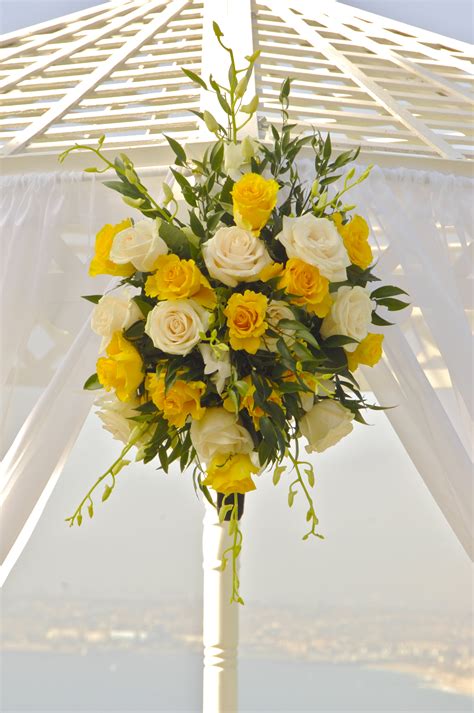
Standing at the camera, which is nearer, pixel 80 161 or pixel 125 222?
pixel 125 222

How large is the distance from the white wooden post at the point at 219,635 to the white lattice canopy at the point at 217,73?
2.97 feet

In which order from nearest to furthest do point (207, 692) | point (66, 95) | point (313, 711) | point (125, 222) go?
1. point (125, 222)
2. point (207, 692)
3. point (66, 95)
4. point (313, 711)

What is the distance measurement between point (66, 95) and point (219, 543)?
118cm

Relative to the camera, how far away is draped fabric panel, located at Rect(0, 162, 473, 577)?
1.91m

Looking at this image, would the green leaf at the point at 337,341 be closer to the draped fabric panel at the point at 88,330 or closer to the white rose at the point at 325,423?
the white rose at the point at 325,423

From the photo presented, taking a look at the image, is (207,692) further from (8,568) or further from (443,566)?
(443,566)

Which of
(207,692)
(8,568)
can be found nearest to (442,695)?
(207,692)

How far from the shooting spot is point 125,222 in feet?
4.92

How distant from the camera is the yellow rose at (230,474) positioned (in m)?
1.40

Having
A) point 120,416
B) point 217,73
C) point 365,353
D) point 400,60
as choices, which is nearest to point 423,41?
point 400,60

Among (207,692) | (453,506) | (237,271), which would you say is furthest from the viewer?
(207,692)

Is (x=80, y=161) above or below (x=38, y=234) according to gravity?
above

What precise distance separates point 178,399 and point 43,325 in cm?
78

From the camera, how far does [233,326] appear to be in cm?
136
